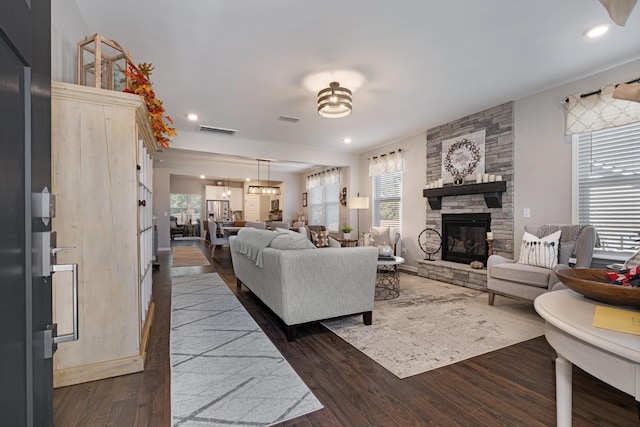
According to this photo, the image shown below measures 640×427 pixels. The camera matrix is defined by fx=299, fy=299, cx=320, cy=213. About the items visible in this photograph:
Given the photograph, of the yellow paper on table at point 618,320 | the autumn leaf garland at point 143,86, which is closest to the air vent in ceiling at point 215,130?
the autumn leaf garland at point 143,86

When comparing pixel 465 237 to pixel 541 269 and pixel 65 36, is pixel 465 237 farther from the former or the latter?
pixel 65 36

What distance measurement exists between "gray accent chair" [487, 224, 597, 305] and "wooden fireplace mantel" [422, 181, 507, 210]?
816 mm

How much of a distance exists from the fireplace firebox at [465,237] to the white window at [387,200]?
1193 mm

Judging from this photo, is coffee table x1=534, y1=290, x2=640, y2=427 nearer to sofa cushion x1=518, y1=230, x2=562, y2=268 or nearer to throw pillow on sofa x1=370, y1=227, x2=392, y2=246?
sofa cushion x1=518, y1=230, x2=562, y2=268

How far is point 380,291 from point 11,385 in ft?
13.4

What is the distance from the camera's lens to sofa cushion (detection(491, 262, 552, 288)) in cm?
309

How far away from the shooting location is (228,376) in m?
2.02

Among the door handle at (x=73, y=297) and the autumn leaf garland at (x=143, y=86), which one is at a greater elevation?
the autumn leaf garland at (x=143, y=86)

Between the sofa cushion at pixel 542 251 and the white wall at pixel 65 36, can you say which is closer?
the white wall at pixel 65 36

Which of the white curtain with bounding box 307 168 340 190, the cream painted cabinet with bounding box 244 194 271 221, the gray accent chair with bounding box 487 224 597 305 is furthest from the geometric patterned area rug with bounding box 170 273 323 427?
the cream painted cabinet with bounding box 244 194 271 221

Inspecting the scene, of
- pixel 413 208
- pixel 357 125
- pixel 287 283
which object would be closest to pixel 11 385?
pixel 287 283

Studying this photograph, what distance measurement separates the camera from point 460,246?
5000 millimetres

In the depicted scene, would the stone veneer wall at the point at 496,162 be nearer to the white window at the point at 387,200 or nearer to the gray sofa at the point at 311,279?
the white window at the point at 387,200

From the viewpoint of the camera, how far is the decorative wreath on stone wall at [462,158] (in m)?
4.70
